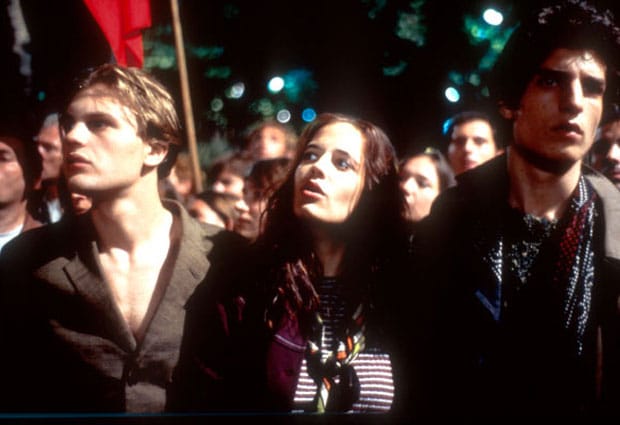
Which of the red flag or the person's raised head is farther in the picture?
the red flag

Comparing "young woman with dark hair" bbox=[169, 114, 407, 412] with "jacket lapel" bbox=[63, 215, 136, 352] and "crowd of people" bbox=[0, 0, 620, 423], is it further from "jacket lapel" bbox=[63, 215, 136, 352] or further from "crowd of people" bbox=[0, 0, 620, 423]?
"jacket lapel" bbox=[63, 215, 136, 352]

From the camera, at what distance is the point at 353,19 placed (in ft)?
10.5

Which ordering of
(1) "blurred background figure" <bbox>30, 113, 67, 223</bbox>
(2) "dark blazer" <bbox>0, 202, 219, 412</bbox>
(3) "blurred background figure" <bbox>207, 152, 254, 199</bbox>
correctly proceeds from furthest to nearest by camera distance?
(3) "blurred background figure" <bbox>207, 152, 254, 199</bbox> → (1) "blurred background figure" <bbox>30, 113, 67, 223</bbox> → (2) "dark blazer" <bbox>0, 202, 219, 412</bbox>

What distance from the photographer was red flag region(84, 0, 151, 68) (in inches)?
119

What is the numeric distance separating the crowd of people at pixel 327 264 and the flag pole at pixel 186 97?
0.04 meters

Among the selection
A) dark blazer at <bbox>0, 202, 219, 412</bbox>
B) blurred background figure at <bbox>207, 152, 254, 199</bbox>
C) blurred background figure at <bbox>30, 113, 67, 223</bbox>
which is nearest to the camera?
dark blazer at <bbox>0, 202, 219, 412</bbox>

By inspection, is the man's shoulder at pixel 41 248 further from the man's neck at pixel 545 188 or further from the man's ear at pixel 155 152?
the man's neck at pixel 545 188

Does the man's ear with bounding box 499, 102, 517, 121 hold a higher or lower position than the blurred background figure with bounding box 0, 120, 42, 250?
higher

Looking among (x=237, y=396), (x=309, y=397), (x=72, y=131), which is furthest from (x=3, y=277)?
(x=309, y=397)

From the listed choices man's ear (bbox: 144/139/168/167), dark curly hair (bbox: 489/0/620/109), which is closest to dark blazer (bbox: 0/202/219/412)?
man's ear (bbox: 144/139/168/167)

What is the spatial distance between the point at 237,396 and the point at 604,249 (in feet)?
4.84

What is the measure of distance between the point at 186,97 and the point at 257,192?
46cm

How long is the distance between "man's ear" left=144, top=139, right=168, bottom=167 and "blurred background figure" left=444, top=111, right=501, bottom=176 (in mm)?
1116

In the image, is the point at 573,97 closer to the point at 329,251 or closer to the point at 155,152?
the point at 329,251
